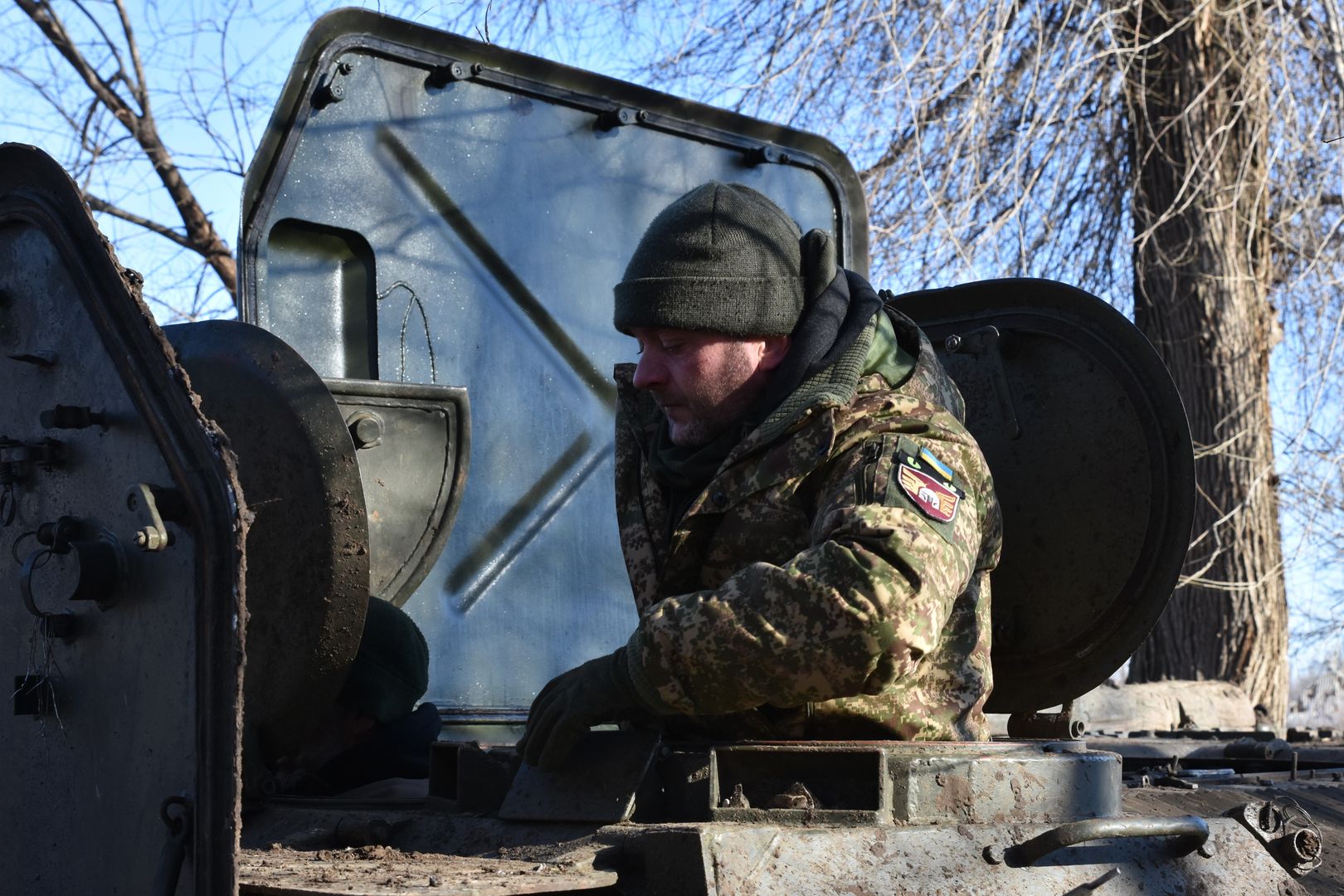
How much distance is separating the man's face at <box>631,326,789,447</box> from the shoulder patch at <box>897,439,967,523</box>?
0.41 meters

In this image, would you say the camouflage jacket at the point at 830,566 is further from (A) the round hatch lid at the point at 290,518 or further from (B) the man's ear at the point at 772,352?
(A) the round hatch lid at the point at 290,518

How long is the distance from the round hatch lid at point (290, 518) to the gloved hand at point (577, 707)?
58 cm

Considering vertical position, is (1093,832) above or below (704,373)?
below

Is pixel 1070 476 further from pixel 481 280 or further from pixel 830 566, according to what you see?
pixel 481 280

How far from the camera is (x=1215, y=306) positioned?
28.4 feet

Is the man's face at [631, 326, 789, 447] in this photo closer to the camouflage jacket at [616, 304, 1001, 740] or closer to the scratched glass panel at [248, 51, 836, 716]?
the camouflage jacket at [616, 304, 1001, 740]

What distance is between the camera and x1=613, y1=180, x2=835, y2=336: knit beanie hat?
Answer: 2.88 metres

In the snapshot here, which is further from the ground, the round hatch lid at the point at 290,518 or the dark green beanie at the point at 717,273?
the dark green beanie at the point at 717,273

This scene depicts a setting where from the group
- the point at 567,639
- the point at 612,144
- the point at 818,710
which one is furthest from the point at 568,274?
the point at 818,710

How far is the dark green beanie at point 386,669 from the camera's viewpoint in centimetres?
338

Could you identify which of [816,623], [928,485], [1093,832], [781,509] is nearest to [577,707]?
[816,623]

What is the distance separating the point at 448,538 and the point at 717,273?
1.68 metres

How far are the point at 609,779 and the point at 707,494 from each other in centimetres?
56

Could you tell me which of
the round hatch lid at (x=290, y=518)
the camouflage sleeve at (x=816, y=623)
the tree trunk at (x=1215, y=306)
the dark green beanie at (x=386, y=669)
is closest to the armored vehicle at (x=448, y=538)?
the round hatch lid at (x=290, y=518)
